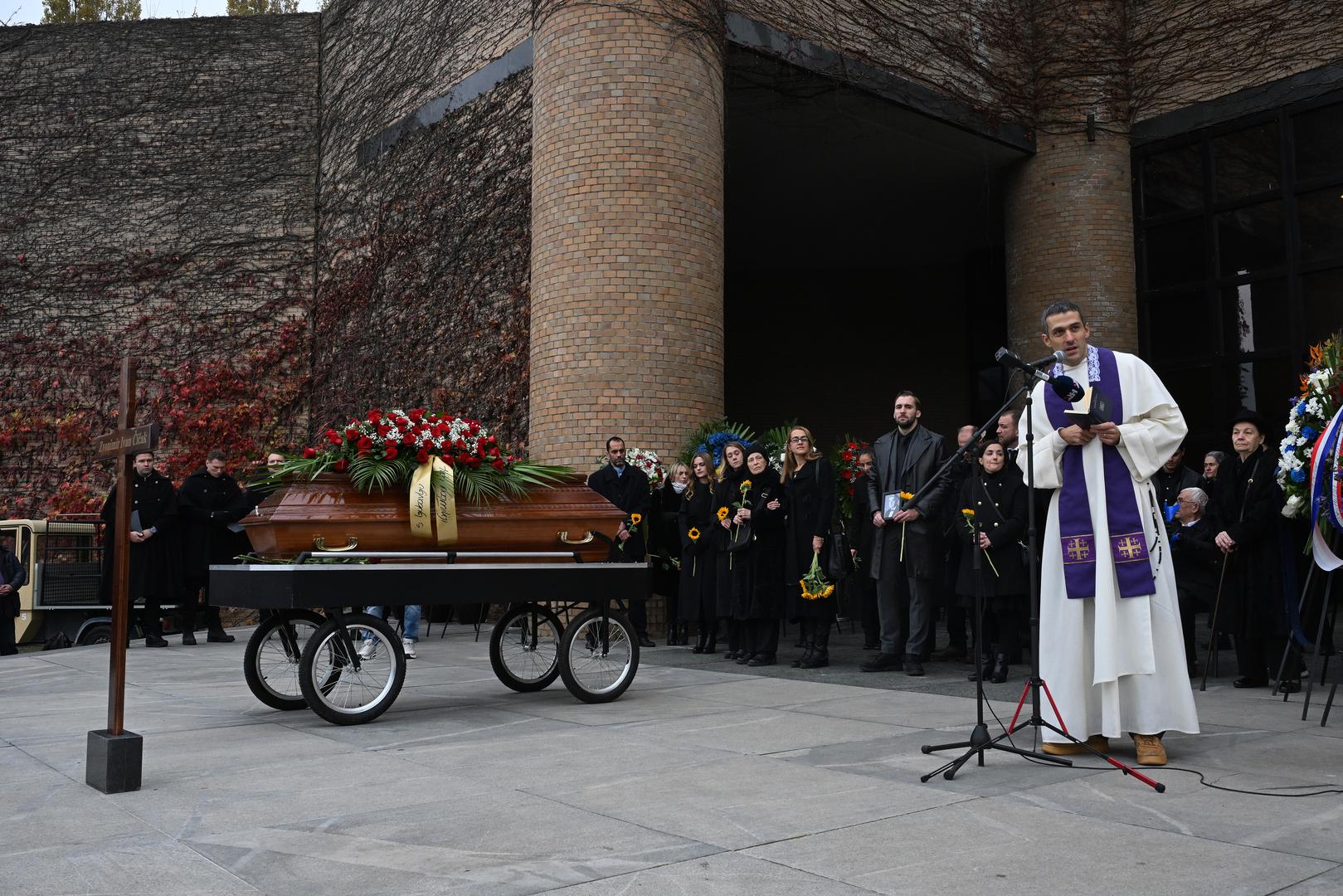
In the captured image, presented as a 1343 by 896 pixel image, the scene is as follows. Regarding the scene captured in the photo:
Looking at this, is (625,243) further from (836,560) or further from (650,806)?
(650,806)

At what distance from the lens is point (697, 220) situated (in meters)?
Result: 12.2

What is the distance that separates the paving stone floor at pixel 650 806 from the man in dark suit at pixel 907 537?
1.44 m

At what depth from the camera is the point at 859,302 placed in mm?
25078

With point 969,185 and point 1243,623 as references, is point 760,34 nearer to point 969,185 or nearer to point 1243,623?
point 969,185

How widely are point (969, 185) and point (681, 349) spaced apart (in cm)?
931

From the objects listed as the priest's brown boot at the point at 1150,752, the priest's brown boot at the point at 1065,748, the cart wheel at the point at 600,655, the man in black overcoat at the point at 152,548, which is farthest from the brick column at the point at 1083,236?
the priest's brown boot at the point at 1150,752

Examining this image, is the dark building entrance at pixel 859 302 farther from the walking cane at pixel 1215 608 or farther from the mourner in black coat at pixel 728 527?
the walking cane at pixel 1215 608

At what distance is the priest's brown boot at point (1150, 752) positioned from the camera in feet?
15.1

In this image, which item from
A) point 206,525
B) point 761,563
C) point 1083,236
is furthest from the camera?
point 1083,236

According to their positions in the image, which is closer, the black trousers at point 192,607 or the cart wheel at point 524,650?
the cart wheel at point 524,650

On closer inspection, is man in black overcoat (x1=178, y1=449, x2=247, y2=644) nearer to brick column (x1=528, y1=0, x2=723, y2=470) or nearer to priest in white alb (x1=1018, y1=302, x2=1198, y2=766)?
brick column (x1=528, y1=0, x2=723, y2=470)

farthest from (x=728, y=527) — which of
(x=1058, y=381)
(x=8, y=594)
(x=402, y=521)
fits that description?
(x=8, y=594)

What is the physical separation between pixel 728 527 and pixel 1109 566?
14.7 feet

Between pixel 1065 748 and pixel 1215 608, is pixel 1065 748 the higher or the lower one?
the lower one
